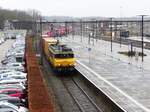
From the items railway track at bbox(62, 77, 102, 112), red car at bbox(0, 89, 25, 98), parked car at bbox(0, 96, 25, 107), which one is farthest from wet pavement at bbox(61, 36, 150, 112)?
parked car at bbox(0, 96, 25, 107)

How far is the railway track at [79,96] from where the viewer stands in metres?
25.9

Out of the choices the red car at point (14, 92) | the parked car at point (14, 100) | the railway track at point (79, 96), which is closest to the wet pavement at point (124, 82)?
the railway track at point (79, 96)

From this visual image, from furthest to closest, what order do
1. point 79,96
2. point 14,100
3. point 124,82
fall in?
point 124,82 → point 79,96 → point 14,100

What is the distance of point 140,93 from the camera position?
3005 cm

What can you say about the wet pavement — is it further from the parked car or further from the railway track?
the parked car

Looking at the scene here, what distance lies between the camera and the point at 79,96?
30438 millimetres

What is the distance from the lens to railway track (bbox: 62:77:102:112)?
85.0ft

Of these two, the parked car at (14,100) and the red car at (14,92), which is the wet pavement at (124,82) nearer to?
the red car at (14,92)

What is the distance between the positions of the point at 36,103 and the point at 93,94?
37.2ft

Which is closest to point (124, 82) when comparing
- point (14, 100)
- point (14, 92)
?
point (14, 92)

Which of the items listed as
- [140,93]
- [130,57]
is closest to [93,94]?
[140,93]

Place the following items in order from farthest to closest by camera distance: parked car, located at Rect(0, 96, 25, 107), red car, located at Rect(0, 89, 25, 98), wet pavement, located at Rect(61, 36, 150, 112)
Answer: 1. wet pavement, located at Rect(61, 36, 150, 112)
2. red car, located at Rect(0, 89, 25, 98)
3. parked car, located at Rect(0, 96, 25, 107)

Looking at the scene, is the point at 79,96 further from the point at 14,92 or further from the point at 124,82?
the point at 14,92

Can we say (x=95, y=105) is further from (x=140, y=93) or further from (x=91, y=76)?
(x=91, y=76)
